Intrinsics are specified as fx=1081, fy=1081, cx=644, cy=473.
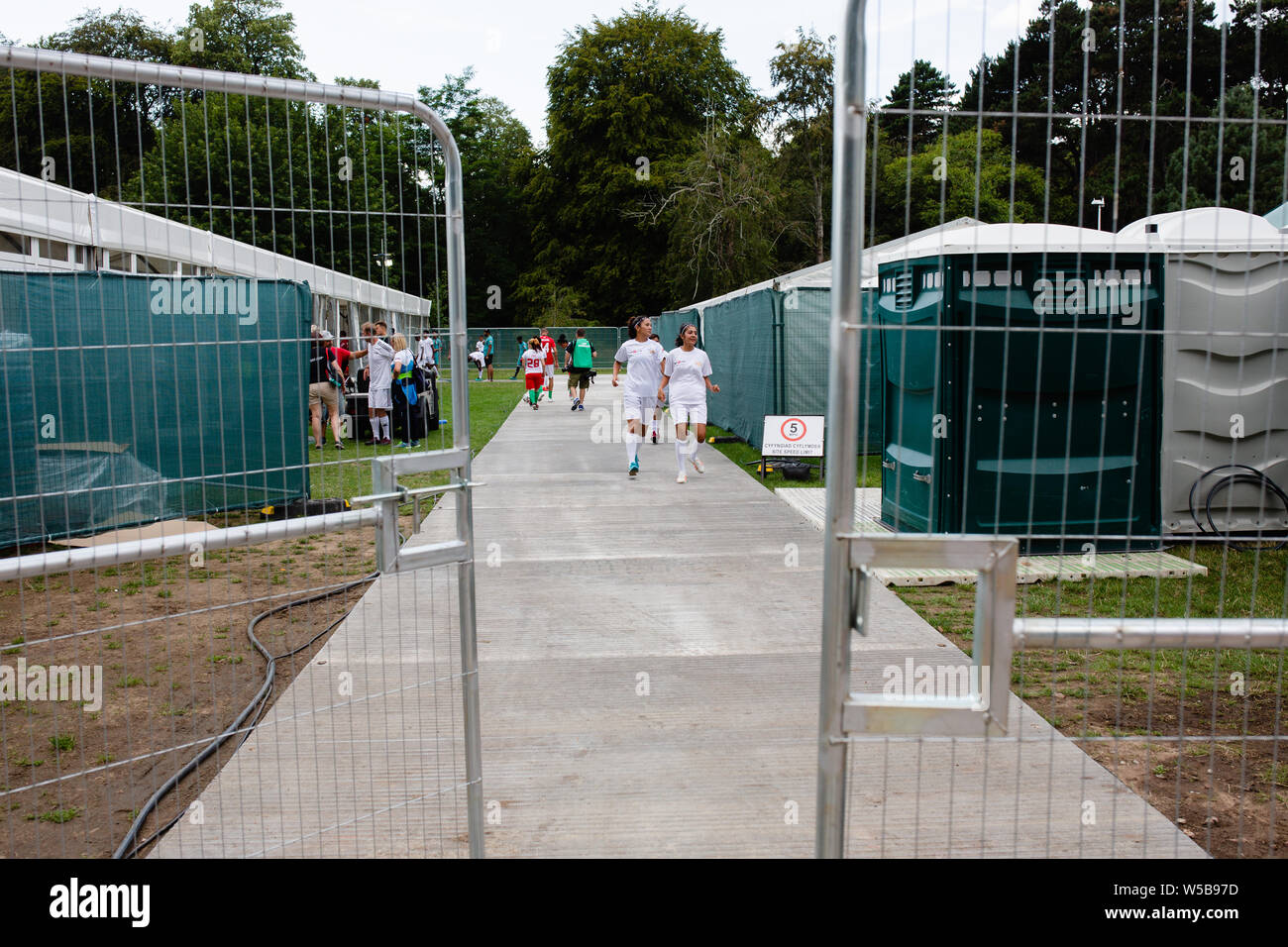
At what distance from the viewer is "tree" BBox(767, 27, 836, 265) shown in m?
43.9

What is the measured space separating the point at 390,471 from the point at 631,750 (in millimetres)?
2045

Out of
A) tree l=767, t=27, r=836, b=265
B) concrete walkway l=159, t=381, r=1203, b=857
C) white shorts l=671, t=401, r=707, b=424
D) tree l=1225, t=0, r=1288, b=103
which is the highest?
tree l=767, t=27, r=836, b=265

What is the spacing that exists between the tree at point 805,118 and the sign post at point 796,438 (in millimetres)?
31636

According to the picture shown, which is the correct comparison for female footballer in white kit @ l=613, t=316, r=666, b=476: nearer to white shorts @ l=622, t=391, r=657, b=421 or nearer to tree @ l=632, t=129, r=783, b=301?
white shorts @ l=622, t=391, r=657, b=421

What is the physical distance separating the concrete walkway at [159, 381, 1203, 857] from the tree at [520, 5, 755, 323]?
43186 millimetres

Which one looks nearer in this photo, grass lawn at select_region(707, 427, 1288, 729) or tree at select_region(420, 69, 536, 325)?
grass lawn at select_region(707, 427, 1288, 729)

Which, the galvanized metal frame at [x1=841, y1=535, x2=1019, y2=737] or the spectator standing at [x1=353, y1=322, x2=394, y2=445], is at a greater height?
the spectator standing at [x1=353, y1=322, x2=394, y2=445]

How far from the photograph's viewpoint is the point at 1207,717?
5203 mm

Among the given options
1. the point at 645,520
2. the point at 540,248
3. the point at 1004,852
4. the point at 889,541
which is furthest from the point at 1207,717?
the point at 540,248

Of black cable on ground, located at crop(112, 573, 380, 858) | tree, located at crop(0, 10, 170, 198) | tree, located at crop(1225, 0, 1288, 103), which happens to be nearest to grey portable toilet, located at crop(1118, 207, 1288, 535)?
tree, located at crop(1225, 0, 1288, 103)

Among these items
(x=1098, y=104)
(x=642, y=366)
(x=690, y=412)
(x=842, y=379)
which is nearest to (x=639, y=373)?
(x=642, y=366)

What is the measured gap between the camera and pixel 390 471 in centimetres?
316

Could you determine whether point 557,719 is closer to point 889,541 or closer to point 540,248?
point 889,541

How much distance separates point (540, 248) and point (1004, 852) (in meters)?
52.1
